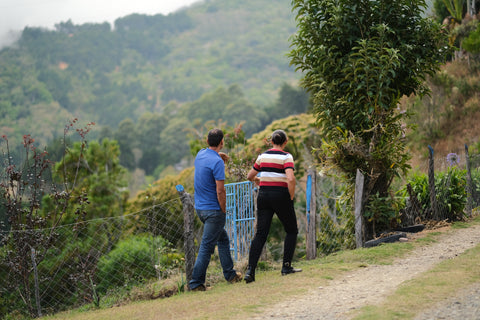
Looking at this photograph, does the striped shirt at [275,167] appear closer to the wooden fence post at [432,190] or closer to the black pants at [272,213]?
the black pants at [272,213]

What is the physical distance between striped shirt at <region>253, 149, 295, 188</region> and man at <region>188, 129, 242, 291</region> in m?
0.47

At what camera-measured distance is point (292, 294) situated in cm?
511

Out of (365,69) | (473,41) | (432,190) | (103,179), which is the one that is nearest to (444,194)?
(432,190)

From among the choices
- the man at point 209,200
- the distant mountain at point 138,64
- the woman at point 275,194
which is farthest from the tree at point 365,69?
the distant mountain at point 138,64

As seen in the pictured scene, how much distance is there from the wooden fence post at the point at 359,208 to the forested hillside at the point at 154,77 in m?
69.7

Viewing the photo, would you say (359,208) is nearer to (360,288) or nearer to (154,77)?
(360,288)

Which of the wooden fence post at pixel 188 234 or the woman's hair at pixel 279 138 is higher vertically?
the woman's hair at pixel 279 138

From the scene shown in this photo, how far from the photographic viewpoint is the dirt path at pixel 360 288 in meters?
4.41

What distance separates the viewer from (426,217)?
9.34 metres

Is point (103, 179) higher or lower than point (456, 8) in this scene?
lower

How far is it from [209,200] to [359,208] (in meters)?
2.96

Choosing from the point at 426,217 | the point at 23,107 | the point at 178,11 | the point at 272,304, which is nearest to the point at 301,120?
the point at 426,217

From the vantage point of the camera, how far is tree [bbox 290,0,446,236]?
8.03 metres

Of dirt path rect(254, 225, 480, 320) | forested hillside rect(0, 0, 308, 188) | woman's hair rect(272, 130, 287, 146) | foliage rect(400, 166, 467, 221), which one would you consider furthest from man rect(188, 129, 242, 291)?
forested hillside rect(0, 0, 308, 188)
